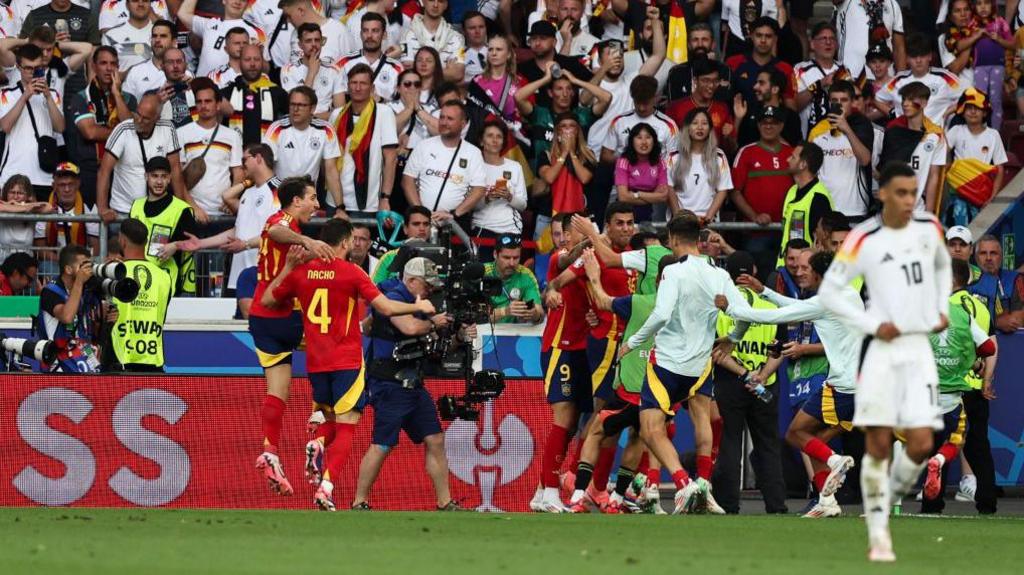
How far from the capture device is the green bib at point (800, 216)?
19.5m

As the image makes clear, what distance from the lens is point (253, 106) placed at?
66.9 ft

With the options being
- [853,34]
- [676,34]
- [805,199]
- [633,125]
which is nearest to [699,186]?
[633,125]

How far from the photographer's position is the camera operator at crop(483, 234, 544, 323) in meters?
17.9

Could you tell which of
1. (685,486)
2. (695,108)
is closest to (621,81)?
(695,108)

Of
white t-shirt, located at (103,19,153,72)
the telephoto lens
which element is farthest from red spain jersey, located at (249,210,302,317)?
white t-shirt, located at (103,19,153,72)

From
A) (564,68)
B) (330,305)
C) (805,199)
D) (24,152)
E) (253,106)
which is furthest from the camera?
(564,68)

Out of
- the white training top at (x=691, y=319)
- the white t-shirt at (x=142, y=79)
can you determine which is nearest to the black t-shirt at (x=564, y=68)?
the white t-shirt at (x=142, y=79)

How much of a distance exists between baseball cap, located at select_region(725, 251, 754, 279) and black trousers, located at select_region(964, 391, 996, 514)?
2.78 metres

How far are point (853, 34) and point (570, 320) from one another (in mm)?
7819

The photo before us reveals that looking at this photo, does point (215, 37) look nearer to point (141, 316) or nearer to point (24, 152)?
point (24, 152)

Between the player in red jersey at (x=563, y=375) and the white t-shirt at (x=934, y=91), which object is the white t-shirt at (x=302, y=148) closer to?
the player in red jersey at (x=563, y=375)

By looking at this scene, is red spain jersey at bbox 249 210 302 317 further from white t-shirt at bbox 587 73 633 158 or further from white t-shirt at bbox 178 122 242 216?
white t-shirt at bbox 587 73 633 158

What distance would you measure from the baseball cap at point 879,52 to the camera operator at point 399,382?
8452mm

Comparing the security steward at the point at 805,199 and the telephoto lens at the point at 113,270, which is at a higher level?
the security steward at the point at 805,199
